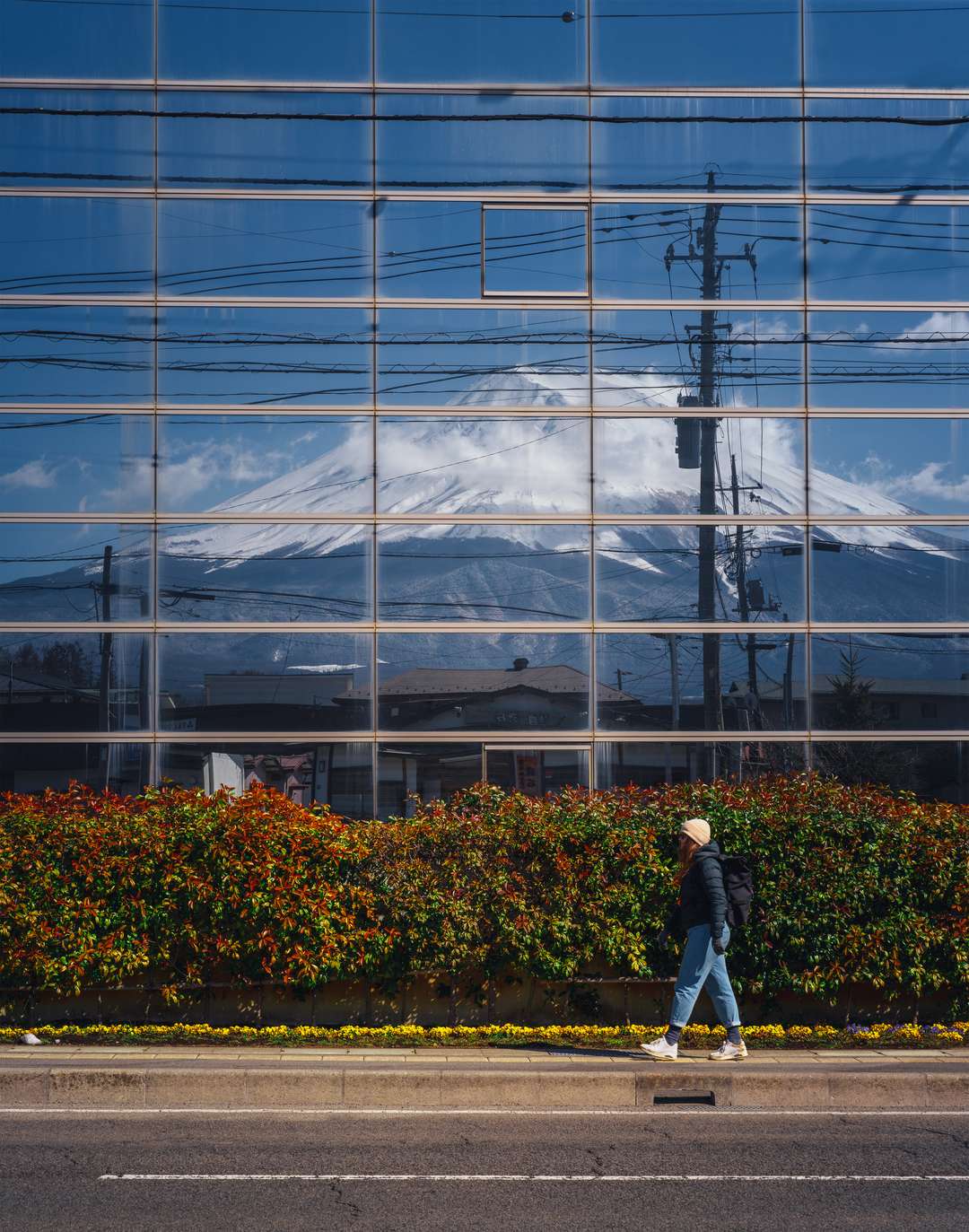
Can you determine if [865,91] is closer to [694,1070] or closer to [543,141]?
[543,141]

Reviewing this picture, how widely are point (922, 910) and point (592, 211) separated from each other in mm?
10095

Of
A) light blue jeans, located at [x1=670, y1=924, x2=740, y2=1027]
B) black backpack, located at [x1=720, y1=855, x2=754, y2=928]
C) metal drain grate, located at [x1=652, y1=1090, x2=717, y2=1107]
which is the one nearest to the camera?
metal drain grate, located at [x1=652, y1=1090, x2=717, y2=1107]

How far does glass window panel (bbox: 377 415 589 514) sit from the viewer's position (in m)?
16.3

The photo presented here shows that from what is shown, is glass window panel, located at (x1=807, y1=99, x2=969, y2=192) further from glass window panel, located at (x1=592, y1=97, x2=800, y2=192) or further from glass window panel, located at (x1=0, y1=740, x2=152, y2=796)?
glass window panel, located at (x1=0, y1=740, x2=152, y2=796)

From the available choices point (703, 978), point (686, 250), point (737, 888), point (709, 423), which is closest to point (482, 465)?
point (709, 423)

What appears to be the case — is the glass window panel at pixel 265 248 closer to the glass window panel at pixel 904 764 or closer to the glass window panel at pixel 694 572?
the glass window panel at pixel 694 572

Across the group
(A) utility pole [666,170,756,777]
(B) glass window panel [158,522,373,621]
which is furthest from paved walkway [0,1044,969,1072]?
(B) glass window panel [158,522,373,621]

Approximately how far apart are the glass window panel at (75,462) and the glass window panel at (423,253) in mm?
3646

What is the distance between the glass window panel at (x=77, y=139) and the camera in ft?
53.6

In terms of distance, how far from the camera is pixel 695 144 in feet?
54.4

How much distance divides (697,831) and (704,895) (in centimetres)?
45

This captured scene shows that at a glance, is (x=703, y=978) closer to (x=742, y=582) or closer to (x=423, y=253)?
(x=742, y=582)

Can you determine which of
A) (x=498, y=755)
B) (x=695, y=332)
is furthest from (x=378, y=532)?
(x=695, y=332)

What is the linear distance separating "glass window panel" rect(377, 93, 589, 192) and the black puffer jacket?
10230 mm
